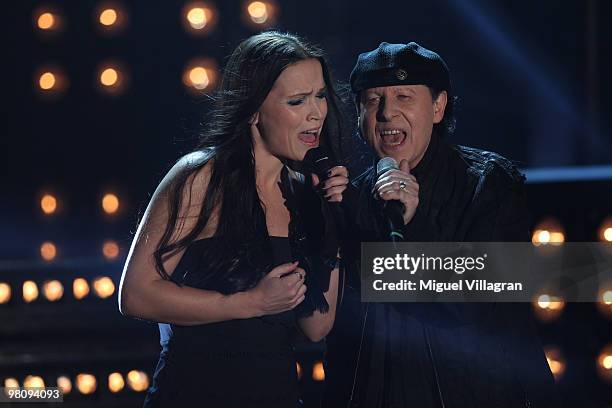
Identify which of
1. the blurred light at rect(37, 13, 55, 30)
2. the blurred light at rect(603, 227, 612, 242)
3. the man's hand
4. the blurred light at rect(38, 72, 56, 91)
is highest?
the blurred light at rect(37, 13, 55, 30)

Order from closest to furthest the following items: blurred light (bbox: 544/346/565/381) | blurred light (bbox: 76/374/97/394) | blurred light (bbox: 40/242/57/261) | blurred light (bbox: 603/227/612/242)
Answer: blurred light (bbox: 603/227/612/242) → blurred light (bbox: 544/346/565/381) → blurred light (bbox: 76/374/97/394) → blurred light (bbox: 40/242/57/261)

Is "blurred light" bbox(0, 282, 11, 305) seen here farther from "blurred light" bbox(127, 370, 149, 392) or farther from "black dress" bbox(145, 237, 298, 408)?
"black dress" bbox(145, 237, 298, 408)

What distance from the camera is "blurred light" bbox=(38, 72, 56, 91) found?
12.1ft

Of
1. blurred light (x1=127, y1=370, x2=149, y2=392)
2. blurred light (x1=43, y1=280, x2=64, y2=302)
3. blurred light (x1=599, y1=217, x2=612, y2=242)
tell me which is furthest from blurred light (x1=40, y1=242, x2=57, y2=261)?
blurred light (x1=599, y1=217, x2=612, y2=242)

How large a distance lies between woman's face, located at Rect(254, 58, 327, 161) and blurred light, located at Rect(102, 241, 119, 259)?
1.72 meters

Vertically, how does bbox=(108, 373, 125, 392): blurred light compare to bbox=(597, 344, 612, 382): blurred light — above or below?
below

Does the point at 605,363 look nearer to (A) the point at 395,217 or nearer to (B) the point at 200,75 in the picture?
(A) the point at 395,217

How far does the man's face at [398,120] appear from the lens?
2.31m

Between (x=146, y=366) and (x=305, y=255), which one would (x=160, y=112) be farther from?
(x=305, y=255)

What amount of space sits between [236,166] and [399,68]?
1.62 ft

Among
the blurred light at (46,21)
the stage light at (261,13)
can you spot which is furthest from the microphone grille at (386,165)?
the blurred light at (46,21)

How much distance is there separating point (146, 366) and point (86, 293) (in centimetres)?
40

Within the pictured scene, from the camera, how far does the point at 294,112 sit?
7.35 feet

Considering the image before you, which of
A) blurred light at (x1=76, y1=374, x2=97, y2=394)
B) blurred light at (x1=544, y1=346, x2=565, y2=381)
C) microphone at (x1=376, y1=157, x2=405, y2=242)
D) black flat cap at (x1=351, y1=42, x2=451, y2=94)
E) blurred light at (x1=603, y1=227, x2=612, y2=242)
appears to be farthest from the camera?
blurred light at (x1=76, y1=374, x2=97, y2=394)
